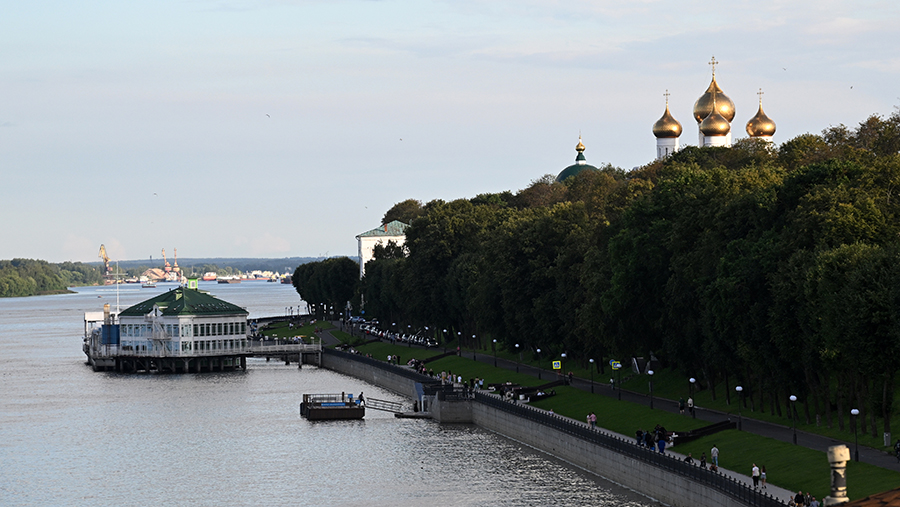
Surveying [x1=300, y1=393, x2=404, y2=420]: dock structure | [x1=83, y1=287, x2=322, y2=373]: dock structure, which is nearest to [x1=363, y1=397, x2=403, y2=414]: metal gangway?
[x1=300, y1=393, x2=404, y2=420]: dock structure

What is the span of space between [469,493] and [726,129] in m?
102

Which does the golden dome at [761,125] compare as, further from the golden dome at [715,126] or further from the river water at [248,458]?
the river water at [248,458]

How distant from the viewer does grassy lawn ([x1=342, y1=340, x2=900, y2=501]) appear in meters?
47.8

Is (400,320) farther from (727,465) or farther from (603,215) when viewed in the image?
(727,465)

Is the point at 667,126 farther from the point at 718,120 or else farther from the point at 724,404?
the point at 724,404

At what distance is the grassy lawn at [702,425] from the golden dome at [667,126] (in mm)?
69551

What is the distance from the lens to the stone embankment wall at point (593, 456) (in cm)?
5041

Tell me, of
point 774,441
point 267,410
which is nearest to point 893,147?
point 774,441

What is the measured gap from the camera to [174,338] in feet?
458

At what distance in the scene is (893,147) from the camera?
281ft

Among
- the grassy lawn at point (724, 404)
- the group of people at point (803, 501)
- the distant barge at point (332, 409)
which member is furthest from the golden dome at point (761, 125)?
the group of people at point (803, 501)

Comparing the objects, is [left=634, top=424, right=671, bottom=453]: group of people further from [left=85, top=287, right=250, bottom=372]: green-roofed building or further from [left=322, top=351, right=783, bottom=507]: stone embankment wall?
[left=85, top=287, right=250, bottom=372]: green-roofed building

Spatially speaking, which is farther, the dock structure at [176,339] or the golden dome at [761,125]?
the golden dome at [761,125]

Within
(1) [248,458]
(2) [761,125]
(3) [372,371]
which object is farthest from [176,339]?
(2) [761,125]
